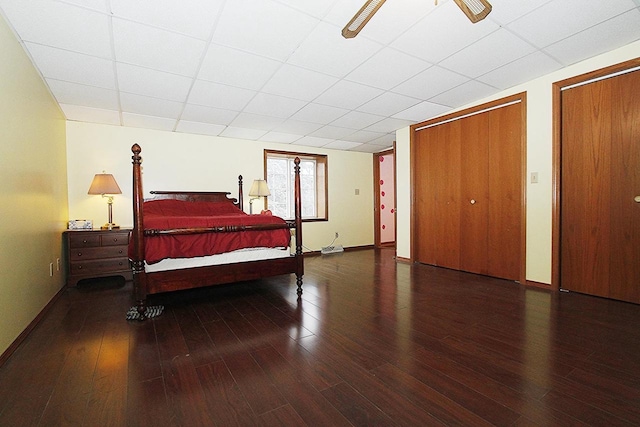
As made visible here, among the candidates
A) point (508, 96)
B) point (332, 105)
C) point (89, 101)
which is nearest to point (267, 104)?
point (332, 105)

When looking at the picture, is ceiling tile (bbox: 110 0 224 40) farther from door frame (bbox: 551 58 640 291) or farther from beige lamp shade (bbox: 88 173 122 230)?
door frame (bbox: 551 58 640 291)

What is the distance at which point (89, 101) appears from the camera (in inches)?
130

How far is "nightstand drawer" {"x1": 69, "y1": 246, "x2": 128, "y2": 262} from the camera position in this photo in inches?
136

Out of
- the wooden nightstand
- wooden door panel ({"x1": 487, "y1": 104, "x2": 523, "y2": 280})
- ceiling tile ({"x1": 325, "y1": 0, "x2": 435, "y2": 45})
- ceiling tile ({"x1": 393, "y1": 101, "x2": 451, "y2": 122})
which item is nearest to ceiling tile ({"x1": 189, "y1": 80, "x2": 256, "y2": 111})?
ceiling tile ({"x1": 325, "y1": 0, "x2": 435, "y2": 45})

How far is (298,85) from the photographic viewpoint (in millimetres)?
3055

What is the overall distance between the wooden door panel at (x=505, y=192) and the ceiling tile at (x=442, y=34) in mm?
1457

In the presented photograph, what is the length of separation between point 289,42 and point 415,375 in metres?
2.46

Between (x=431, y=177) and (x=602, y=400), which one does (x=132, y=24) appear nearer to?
(x=602, y=400)

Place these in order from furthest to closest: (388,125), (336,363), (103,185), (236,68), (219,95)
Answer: (388,125), (103,185), (219,95), (236,68), (336,363)

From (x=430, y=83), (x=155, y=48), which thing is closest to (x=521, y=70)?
(x=430, y=83)

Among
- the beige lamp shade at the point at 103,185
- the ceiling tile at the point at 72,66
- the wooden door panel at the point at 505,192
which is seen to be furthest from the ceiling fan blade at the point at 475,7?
the beige lamp shade at the point at 103,185

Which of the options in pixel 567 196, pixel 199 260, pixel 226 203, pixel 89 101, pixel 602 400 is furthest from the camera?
pixel 226 203

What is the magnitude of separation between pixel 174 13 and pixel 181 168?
9.92 ft

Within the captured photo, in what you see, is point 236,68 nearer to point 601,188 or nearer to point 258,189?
point 258,189
